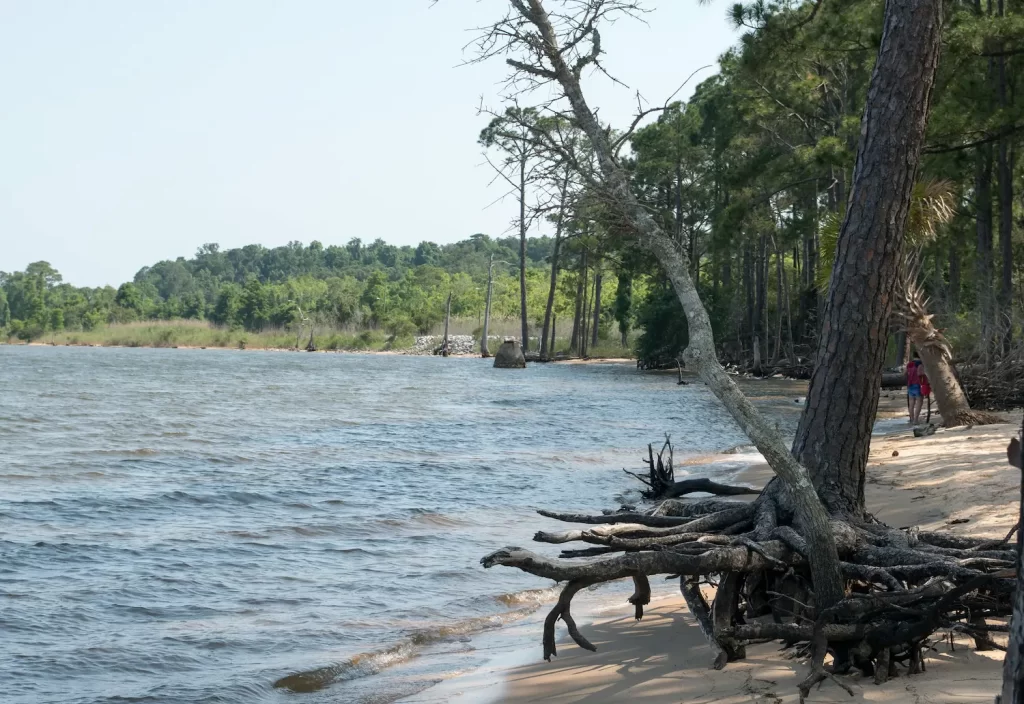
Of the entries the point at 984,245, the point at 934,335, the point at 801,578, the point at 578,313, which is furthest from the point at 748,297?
the point at 801,578

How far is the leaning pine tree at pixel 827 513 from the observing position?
4.82 meters

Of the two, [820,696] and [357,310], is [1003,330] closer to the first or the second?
→ [820,696]

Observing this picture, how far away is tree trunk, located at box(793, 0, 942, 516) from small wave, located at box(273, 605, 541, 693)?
9.83ft

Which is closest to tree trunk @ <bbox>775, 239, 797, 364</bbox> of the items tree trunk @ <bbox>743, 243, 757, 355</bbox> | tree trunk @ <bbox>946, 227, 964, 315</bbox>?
tree trunk @ <bbox>743, 243, 757, 355</bbox>

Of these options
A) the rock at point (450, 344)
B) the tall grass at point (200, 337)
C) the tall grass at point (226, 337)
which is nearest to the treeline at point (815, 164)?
the rock at point (450, 344)

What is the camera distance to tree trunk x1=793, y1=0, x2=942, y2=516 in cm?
596

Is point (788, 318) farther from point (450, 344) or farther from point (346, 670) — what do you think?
point (450, 344)

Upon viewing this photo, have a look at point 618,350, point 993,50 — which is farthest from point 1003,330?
point 618,350

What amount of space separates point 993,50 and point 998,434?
592 centimetres

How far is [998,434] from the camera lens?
14016 millimetres

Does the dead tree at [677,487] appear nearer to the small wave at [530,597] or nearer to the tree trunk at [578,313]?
the small wave at [530,597]

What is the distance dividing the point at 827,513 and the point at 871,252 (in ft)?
5.03

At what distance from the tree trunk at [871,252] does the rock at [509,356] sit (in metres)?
53.5

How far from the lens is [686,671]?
5.29 meters
